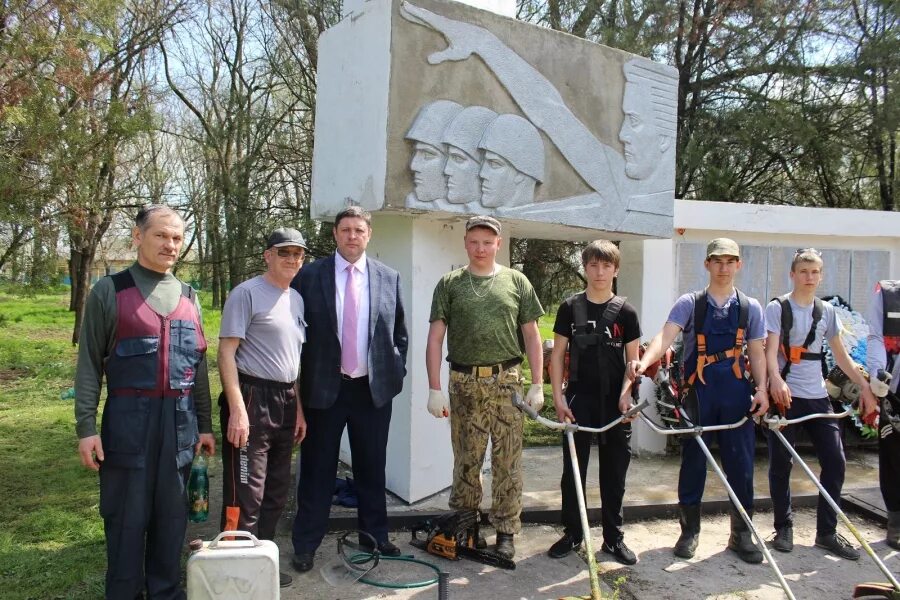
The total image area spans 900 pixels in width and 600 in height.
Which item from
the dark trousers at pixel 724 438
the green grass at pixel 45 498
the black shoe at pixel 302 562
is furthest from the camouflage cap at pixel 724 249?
the green grass at pixel 45 498

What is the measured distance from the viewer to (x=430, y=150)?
182 inches

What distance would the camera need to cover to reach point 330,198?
5.09 metres

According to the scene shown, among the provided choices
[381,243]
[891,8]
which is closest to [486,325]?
[381,243]

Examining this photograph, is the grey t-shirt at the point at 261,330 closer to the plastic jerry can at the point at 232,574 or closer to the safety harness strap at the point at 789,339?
the plastic jerry can at the point at 232,574

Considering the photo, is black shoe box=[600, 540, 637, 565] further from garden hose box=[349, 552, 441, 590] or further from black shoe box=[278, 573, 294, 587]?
black shoe box=[278, 573, 294, 587]

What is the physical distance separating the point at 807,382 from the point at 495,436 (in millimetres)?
2012

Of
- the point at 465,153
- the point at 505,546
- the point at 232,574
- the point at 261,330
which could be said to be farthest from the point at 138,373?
the point at 465,153

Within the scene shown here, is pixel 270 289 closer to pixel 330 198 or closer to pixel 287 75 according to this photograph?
pixel 330 198

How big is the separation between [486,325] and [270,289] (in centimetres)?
121

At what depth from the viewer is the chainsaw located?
12.7ft

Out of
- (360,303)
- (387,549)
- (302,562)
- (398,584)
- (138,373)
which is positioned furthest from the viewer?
(387,549)

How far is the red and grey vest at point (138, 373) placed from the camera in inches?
117

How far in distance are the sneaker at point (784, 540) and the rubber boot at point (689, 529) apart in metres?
0.56

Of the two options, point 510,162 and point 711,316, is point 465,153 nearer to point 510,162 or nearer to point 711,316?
point 510,162
